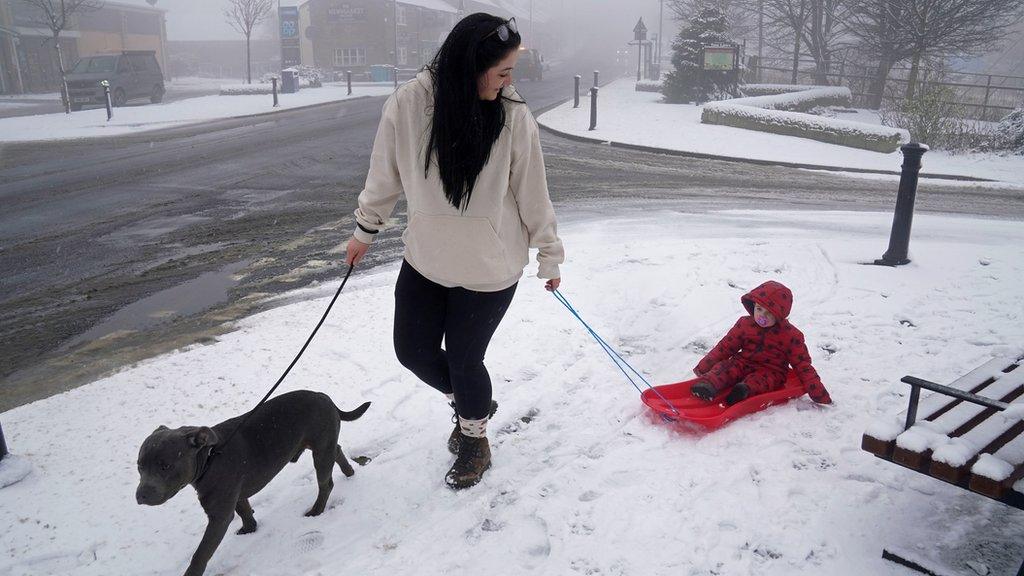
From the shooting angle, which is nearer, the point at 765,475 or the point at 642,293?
the point at 765,475

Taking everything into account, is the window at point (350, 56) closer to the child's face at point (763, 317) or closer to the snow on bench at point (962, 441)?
the child's face at point (763, 317)

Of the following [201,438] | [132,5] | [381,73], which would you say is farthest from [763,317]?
[132,5]

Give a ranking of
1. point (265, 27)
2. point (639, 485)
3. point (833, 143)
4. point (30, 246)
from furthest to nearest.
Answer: point (265, 27) < point (833, 143) < point (30, 246) < point (639, 485)

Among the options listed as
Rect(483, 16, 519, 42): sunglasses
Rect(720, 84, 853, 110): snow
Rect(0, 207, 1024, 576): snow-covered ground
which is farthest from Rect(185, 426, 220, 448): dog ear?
Rect(720, 84, 853, 110): snow

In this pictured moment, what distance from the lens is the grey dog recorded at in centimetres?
239

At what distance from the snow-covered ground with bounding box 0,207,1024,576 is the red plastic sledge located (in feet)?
0.20

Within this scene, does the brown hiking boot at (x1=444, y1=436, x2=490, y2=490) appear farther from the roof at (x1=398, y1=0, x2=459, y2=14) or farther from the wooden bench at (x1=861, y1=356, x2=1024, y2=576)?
the roof at (x1=398, y1=0, x2=459, y2=14)

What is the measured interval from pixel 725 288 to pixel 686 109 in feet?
57.3

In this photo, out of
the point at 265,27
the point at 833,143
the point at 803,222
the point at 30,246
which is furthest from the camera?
the point at 265,27

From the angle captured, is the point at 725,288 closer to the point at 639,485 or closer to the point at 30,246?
the point at 639,485

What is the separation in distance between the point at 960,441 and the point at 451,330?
1887mm

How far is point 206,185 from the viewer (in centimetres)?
1020

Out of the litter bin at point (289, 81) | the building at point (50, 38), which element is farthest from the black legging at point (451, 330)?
the building at point (50, 38)

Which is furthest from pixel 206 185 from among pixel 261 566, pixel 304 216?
pixel 261 566
